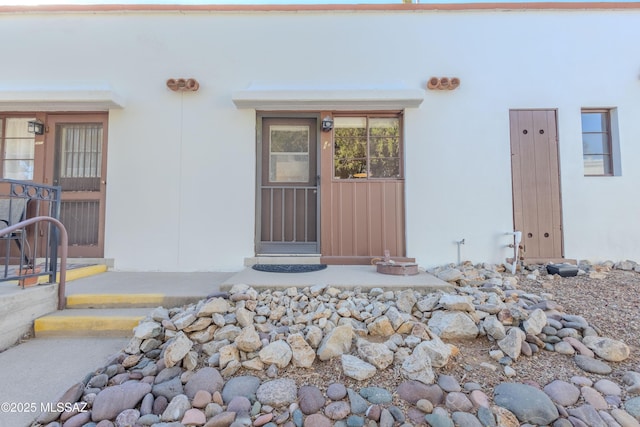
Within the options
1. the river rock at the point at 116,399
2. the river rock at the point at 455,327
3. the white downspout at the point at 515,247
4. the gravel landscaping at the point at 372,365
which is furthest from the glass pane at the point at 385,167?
the river rock at the point at 116,399

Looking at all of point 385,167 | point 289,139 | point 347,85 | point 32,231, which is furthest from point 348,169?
point 32,231

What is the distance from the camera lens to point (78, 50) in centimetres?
413

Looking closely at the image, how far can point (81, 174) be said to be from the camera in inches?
166

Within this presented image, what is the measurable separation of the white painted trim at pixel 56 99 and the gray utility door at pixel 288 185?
6.67 ft

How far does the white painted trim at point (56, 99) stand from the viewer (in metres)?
3.79

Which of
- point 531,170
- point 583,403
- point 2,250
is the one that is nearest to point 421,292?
point 583,403

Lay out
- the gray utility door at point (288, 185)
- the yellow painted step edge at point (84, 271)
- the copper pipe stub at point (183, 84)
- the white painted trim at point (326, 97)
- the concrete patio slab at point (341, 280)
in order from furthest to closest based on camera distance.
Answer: the gray utility door at point (288, 185) < the copper pipe stub at point (183, 84) < the white painted trim at point (326, 97) < the yellow painted step edge at point (84, 271) < the concrete patio slab at point (341, 280)

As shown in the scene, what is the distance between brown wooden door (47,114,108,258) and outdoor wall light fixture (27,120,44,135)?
3.6 inches

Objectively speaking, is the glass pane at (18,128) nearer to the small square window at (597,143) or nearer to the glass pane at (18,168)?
the glass pane at (18,168)

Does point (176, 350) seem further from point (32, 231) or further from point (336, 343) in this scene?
point (32, 231)

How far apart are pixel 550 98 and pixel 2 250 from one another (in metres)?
7.84

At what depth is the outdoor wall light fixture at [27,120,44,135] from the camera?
4.05m

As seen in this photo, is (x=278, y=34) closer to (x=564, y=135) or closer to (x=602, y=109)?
(x=564, y=135)

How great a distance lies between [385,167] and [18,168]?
525 cm
